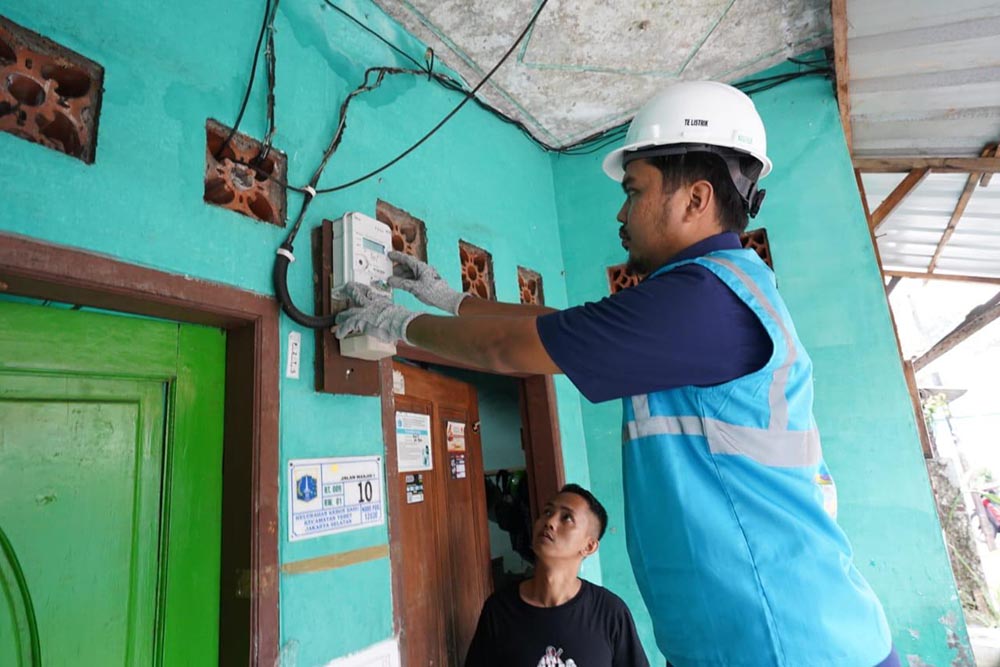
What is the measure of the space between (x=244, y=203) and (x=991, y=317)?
5.34 metres

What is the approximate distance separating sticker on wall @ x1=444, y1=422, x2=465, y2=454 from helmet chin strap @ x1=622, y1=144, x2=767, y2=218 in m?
1.19

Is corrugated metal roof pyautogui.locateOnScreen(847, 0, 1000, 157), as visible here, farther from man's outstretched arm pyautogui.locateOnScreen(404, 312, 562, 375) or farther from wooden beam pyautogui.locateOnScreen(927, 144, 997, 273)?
man's outstretched arm pyautogui.locateOnScreen(404, 312, 562, 375)

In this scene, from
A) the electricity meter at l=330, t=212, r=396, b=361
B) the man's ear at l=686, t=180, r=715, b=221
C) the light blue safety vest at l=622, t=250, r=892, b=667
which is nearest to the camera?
the light blue safety vest at l=622, t=250, r=892, b=667

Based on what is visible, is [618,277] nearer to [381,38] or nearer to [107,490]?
[381,38]

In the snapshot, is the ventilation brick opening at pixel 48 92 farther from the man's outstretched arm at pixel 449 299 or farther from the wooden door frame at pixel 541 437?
the wooden door frame at pixel 541 437

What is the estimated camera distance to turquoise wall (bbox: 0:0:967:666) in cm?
100

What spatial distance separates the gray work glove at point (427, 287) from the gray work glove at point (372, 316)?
0.22 feet

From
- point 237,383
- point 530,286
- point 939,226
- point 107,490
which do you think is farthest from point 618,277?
point 939,226

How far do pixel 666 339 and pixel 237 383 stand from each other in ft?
2.87

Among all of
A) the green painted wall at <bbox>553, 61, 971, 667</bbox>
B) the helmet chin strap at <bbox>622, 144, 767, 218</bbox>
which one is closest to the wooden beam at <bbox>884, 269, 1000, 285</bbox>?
the green painted wall at <bbox>553, 61, 971, 667</bbox>

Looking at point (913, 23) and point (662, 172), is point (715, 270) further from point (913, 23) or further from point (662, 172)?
point (913, 23)

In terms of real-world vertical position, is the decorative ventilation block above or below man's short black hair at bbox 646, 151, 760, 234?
above

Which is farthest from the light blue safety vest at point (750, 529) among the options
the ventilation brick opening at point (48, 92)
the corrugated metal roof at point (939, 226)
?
the corrugated metal roof at point (939, 226)

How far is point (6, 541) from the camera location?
0.85 metres
